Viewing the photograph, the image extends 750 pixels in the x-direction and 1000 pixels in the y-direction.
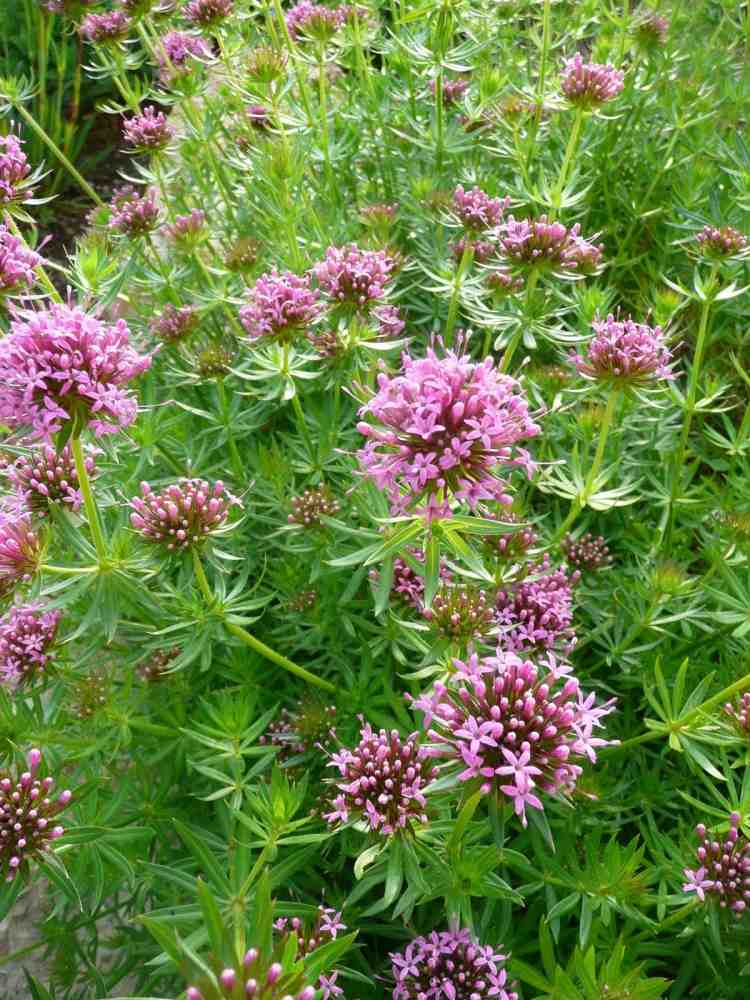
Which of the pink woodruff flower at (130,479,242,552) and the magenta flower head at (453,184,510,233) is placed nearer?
the pink woodruff flower at (130,479,242,552)

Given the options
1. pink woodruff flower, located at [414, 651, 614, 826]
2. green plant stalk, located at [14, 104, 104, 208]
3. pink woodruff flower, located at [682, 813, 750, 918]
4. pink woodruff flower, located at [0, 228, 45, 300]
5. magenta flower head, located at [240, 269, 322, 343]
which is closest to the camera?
pink woodruff flower, located at [414, 651, 614, 826]

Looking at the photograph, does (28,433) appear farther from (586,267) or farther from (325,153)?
(325,153)

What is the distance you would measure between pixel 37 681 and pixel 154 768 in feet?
2.15

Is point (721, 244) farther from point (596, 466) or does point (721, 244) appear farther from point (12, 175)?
point (12, 175)

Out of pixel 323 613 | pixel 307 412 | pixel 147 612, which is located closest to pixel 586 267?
pixel 307 412

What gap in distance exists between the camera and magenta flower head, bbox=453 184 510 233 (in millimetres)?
3994

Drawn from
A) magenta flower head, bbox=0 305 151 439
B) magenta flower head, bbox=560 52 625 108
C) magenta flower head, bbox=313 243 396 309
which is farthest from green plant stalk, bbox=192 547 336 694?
magenta flower head, bbox=560 52 625 108

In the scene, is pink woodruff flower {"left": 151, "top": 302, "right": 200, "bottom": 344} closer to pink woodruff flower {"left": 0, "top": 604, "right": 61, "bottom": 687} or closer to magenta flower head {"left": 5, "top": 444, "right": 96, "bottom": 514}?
magenta flower head {"left": 5, "top": 444, "right": 96, "bottom": 514}

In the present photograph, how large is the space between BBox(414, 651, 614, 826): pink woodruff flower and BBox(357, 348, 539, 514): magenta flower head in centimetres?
48

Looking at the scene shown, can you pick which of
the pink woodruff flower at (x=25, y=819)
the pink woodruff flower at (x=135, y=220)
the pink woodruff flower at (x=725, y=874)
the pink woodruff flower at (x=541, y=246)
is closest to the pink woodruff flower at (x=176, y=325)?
the pink woodruff flower at (x=135, y=220)

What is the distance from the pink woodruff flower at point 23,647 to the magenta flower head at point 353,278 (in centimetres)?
167

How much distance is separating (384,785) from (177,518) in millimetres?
1031

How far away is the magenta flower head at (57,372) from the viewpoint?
2215mm

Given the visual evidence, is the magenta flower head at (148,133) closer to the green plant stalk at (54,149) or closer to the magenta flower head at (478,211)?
the green plant stalk at (54,149)
